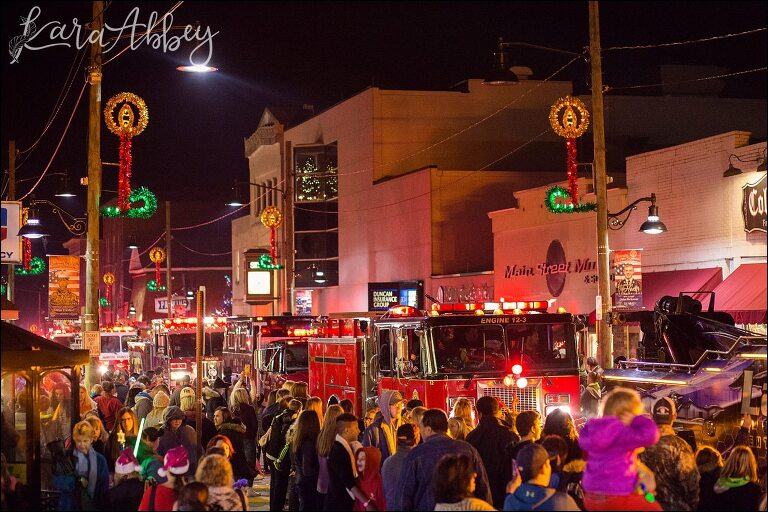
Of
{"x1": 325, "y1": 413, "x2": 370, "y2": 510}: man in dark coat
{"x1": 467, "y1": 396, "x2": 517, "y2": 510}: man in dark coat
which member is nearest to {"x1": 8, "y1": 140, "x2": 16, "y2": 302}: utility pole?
{"x1": 325, "y1": 413, "x2": 370, "y2": 510}: man in dark coat

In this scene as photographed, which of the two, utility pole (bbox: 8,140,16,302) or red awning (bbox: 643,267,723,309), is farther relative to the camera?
utility pole (bbox: 8,140,16,302)

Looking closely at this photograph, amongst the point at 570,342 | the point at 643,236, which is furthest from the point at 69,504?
the point at 643,236

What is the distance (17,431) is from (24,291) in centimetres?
12255

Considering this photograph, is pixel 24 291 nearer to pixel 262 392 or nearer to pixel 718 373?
pixel 262 392

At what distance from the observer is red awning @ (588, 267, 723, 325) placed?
2686cm

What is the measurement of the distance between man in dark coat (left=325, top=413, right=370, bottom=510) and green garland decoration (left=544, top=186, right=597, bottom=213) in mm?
17399

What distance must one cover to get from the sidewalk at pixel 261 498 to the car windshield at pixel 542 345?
4086 millimetres

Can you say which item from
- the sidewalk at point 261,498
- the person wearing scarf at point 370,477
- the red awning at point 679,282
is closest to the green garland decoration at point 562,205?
the red awning at point 679,282

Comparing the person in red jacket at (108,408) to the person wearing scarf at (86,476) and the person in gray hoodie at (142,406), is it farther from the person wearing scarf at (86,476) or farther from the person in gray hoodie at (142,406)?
the person wearing scarf at (86,476)

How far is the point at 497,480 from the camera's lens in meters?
10.9

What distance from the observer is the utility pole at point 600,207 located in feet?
75.0

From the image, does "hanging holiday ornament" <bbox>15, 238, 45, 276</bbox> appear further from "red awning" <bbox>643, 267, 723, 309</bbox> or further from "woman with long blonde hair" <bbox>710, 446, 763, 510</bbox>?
"woman with long blonde hair" <bbox>710, 446, 763, 510</bbox>

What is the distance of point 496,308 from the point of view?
18.3 meters

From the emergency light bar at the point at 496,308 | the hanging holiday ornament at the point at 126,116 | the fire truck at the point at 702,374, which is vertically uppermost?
the hanging holiday ornament at the point at 126,116
